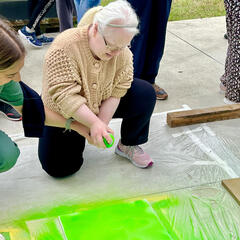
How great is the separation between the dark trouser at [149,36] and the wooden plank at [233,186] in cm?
105

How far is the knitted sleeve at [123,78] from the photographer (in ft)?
5.55

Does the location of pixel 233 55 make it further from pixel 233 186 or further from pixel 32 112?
pixel 32 112

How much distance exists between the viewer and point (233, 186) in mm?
1745

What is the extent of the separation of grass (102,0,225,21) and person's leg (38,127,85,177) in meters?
3.61

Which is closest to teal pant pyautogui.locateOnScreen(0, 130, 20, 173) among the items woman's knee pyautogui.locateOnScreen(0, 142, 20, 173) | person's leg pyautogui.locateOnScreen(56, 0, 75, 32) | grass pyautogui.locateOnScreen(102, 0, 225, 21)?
woman's knee pyautogui.locateOnScreen(0, 142, 20, 173)

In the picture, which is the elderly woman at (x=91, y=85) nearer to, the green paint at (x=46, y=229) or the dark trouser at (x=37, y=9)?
the green paint at (x=46, y=229)

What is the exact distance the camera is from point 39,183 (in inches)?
71.0

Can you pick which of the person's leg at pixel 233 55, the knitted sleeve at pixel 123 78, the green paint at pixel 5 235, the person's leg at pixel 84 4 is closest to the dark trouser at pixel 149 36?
the person's leg at pixel 84 4

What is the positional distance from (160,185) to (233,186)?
0.33 meters

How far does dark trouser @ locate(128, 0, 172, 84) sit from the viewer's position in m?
2.37

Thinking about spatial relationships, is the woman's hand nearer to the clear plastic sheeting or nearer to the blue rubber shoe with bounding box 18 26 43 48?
the clear plastic sheeting

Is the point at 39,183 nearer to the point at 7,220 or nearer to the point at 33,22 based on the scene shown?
the point at 7,220

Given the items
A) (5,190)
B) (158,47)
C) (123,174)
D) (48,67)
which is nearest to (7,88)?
(48,67)

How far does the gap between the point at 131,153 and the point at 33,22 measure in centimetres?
217
